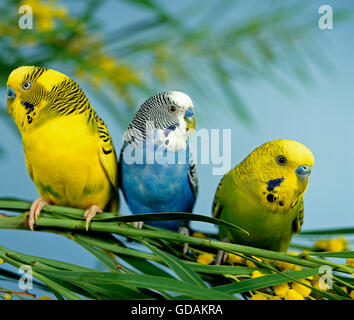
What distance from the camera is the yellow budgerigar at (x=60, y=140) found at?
0.63 m

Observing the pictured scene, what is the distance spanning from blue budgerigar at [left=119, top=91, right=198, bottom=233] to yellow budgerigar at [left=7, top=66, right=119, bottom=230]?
0.14 feet

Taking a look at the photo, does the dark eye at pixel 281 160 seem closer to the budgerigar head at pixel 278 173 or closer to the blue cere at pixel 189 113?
Result: the budgerigar head at pixel 278 173

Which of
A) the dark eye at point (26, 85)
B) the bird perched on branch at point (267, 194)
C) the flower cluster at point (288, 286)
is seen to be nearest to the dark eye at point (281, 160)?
the bird perched on branch at point (267, 194)

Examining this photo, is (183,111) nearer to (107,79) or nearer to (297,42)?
(107,79)

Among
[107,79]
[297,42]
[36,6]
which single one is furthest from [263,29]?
[36,6]

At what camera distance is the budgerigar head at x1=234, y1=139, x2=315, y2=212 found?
23.9 inches

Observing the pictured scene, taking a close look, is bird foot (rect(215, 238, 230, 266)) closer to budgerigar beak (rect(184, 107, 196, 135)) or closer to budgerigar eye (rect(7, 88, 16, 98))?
budgerigar beak (rect(184, 107, 196, 135))

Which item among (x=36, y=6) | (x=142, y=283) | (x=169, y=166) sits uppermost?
(x=36, y=6)

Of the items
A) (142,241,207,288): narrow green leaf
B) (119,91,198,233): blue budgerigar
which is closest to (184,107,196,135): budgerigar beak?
(119,91,198,233): blue budgerigar

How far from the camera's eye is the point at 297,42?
0.91 meters

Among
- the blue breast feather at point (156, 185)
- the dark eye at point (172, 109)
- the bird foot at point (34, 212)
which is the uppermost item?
the dark eye at point (172, 109)

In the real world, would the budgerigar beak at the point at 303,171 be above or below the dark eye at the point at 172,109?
below

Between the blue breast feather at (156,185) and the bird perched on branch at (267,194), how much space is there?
0.08 metres

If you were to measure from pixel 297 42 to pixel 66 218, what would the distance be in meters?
0.64
